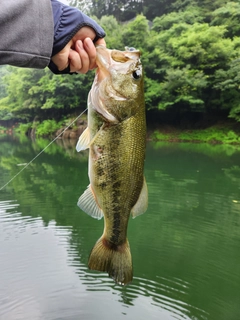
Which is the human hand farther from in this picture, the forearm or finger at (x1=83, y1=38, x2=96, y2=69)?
the forearm

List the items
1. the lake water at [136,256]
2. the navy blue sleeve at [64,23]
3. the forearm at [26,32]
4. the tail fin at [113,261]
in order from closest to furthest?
the forearm at [26,32], the navy blue sleeve at [64,23], the tail fin at [113,261], the lake water at [136,256]

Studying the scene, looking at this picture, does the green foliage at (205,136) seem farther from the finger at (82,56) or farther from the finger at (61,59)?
the finger at (61,59)

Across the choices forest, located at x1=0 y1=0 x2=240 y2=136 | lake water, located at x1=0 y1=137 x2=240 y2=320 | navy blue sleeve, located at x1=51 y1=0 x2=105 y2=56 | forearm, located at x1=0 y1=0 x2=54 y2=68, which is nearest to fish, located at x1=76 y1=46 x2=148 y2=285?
navy blue sleeve, located at x1=51 y1=0 x2=105 y2=56

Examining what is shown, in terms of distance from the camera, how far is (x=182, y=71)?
68.5ft

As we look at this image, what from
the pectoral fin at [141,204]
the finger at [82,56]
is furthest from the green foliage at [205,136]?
the finger at [82,56]

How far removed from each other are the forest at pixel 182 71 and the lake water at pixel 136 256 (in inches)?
498

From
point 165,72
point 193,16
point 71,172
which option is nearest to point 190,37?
point 165,72

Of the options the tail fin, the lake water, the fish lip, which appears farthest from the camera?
the lake water

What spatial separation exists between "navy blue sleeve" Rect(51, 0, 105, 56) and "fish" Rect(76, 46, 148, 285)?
0.21 metres

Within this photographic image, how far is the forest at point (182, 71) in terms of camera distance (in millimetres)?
20891

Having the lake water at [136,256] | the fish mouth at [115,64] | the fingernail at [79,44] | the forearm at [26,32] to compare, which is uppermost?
the forearm at [26,32]

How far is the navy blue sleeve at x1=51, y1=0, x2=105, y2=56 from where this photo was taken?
122 centimetres

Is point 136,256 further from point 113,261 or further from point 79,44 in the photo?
point 79,44

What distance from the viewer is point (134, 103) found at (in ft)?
5.38
